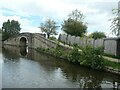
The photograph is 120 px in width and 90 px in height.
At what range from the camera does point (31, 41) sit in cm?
7338

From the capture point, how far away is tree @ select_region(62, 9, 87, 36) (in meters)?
57.1

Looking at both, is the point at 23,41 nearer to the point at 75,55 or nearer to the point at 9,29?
the point at 9,29

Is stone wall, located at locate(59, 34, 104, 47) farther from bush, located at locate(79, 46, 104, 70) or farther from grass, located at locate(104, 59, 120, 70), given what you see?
grass, located at locate(104, 59, 120, 70)

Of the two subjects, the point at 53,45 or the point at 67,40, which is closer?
the point at 53,45

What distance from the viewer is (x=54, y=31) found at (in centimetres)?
7575

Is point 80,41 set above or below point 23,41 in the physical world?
above

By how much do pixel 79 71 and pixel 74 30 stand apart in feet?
96.5

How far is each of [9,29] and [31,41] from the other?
2816cm

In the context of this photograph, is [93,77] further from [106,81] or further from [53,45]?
[53,45]

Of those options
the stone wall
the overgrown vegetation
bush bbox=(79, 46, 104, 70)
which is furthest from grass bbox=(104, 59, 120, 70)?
the stone wall

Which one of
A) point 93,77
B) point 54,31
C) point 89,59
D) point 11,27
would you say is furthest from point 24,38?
point 93,77

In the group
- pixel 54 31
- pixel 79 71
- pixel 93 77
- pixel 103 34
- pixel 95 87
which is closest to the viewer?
pixel 95 87

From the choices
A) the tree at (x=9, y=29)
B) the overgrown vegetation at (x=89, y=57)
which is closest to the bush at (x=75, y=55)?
the overgrown vegetation at (x=89, y=57)

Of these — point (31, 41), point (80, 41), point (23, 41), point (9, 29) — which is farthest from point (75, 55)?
point (9, 29)
